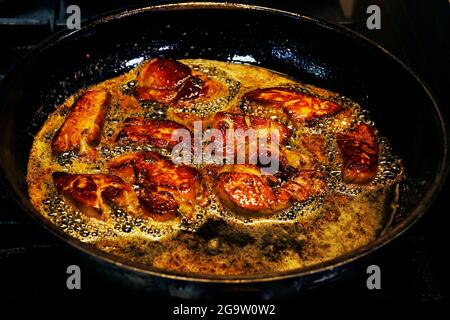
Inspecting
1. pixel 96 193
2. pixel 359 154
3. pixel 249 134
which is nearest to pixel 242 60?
pixel 249 134

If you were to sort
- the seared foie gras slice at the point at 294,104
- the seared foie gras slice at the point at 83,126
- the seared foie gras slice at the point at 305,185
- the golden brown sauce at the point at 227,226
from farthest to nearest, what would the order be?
the seared foie gras slice at the point at 294,104 → the seared foie gras slice at the point at 83,126 → the seared foie gras slice at the point at 305,185 → the golden brown sauce at the point at 227,226

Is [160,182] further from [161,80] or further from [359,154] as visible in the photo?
[359,154]

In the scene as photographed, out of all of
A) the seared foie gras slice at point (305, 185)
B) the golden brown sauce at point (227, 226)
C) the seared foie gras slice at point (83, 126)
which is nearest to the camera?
the golden brown sauce at point (227, 226)

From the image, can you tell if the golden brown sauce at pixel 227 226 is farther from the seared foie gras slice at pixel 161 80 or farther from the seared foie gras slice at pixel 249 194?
the seared foie gras slice at pixel 161 80

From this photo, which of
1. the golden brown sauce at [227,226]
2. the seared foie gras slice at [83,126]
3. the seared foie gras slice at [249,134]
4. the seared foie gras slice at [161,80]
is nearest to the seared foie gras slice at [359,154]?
the golden brown sauce at [227,226]
